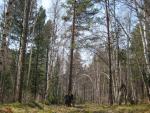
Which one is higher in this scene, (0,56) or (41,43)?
(41,43)

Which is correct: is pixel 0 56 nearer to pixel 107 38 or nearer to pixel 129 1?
pixel 129 1

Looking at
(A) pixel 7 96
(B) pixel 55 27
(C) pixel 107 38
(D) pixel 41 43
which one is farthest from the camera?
(A) pixel 7 96

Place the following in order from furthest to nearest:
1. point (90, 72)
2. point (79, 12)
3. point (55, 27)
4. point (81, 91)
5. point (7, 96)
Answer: point (81, 91)
point (90, 72)
point (7, 96)
point (55, 27)
point (79, 12)

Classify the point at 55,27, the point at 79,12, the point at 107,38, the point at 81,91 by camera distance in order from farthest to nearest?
the point at 81,91, the point at 55,27, the point at 79,12, the point at 107,38

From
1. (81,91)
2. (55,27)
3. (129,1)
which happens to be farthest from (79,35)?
(81,91)

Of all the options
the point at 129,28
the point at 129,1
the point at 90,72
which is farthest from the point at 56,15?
the point at 90,72

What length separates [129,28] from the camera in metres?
38.7

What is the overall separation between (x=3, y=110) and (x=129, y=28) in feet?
95.3

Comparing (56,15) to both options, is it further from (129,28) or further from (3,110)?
(3,110)

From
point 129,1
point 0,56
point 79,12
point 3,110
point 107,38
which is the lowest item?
point 3,110

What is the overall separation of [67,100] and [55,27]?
1591cm

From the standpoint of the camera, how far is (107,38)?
93.8 feet

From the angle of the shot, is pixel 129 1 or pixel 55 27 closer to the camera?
pixel 129 1

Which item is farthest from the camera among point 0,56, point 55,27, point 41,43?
point 41,43
